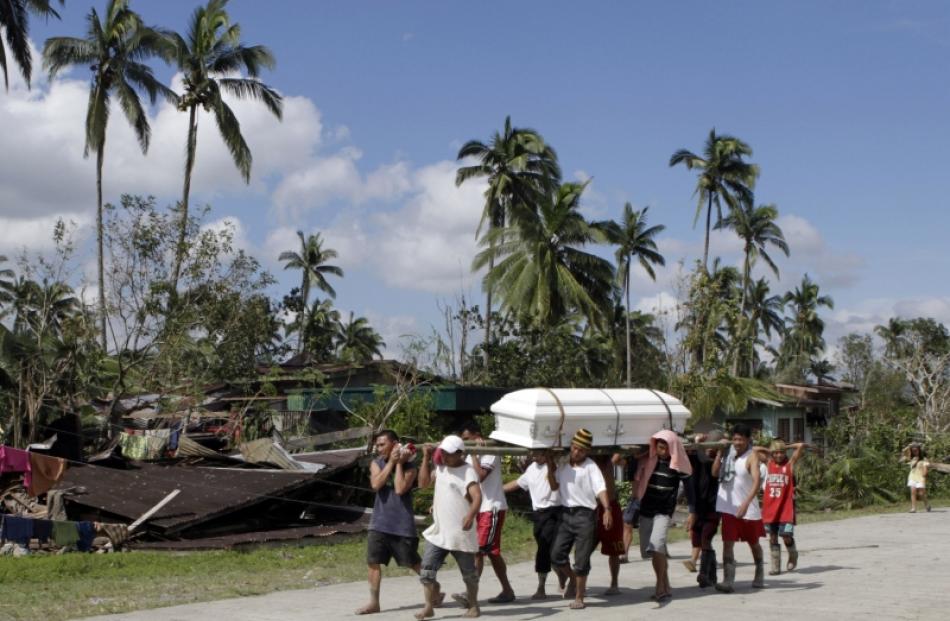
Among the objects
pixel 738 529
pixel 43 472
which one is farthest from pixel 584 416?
pixel 43 472

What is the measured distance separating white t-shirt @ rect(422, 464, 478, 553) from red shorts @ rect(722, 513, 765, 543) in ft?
9.44

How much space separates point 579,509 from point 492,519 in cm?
90

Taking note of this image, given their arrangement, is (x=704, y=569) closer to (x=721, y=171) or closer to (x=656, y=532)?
(x=656, y=532)

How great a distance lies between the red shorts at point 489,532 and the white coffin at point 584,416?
74 centimetres

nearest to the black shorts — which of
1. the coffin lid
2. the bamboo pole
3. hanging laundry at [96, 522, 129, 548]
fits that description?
the bamboo pole

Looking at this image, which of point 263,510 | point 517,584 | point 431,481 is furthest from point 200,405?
→ point 431,481

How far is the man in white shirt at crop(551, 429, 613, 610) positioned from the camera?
379 inches

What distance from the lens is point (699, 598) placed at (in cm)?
1031

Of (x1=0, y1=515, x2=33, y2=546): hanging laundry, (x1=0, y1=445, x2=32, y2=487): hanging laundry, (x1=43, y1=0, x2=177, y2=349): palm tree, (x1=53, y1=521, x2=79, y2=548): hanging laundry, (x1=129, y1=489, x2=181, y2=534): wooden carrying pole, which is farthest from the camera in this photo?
(x1=43, y1=0, x2=177, y2=349): palm tree

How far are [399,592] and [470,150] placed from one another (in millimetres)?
34001

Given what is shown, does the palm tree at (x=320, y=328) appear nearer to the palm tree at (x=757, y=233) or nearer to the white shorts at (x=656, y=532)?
the palm tree at (x=757, y=233)

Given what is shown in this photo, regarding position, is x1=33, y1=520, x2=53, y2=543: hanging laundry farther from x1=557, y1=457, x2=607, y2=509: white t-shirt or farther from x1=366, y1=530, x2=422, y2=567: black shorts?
x1=557, y1=457, x2=607, y2=509: white t-shirt

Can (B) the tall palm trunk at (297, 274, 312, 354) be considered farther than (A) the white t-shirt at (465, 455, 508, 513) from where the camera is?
Yes

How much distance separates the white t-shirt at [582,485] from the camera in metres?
9.72
